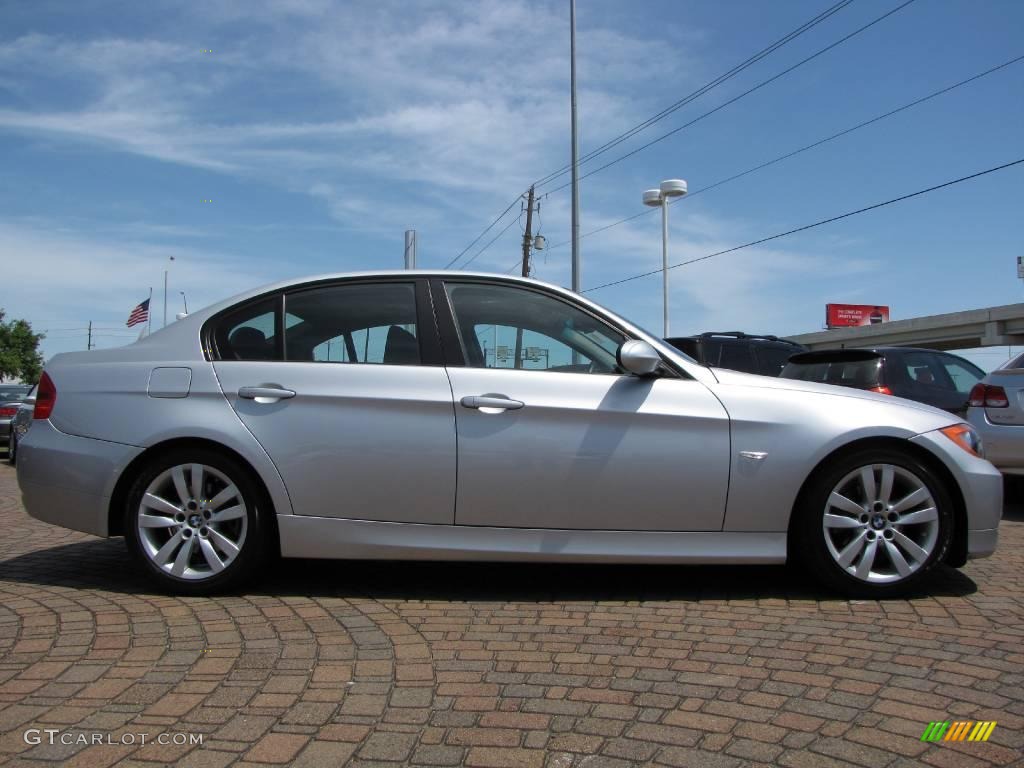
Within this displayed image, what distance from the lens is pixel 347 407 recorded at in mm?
4301

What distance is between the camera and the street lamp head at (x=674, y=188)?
27625 mm

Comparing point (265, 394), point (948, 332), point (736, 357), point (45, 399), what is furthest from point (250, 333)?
point (948, 332)

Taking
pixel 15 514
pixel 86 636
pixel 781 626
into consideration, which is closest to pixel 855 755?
pixel 781 626

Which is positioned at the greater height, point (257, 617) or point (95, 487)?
point (95, 487)

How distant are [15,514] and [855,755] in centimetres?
716

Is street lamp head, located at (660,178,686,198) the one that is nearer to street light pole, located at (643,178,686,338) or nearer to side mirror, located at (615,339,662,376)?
street light pole, located at (643,178,686,338)

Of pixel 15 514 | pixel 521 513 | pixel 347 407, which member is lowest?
pixel 15 514

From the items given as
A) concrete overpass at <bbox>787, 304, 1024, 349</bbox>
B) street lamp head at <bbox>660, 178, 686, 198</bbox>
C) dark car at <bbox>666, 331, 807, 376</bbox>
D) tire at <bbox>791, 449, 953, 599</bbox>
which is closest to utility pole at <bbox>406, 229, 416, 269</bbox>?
dark car at <bbox>666, 331, 807, 376</bbox>

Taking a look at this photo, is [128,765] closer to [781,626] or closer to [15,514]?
[781,626]

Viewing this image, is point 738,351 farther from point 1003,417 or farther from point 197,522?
point 197,522

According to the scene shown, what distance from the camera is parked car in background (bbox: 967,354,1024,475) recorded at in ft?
23.7

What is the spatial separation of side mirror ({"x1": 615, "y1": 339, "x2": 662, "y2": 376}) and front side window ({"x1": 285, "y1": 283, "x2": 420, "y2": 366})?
3.34 ft

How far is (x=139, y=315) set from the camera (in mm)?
34125

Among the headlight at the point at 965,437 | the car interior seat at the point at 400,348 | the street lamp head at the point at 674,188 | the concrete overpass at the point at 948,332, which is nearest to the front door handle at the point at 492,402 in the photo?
the car interior seat at the point at 400,348
